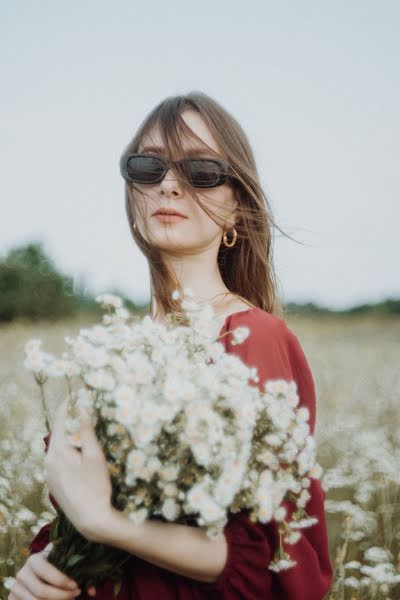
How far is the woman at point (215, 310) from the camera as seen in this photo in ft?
4.49

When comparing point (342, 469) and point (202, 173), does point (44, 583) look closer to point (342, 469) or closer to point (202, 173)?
point (202, 173)

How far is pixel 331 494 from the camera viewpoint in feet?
12.9

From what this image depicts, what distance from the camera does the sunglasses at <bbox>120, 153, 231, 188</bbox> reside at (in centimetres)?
205

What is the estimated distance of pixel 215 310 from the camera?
2102 mm

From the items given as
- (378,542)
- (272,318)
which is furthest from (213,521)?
(378,542)

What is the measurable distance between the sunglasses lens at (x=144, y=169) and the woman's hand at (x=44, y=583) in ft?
4.10

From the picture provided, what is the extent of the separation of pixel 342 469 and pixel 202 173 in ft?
8.43

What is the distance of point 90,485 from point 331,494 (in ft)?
9.73

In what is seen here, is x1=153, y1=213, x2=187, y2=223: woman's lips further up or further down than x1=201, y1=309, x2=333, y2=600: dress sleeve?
further up

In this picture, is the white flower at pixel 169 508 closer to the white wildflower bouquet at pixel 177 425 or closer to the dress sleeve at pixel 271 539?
the white wildflower bouquet at pixel 177 425

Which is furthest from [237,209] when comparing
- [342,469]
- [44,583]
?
[342,469]

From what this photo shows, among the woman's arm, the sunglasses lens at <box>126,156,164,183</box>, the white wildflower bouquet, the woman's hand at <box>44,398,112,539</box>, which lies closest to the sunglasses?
the sunglasses lens at <box>126,156,164,183</box>

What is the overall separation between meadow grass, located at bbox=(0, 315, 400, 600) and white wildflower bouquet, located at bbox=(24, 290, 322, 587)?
0.88 ft

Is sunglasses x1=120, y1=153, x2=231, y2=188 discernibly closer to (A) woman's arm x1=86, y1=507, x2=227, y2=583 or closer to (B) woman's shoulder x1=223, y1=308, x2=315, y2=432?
(B) woman's shoulder x1=223, y1=308, x2=315, y2=432
